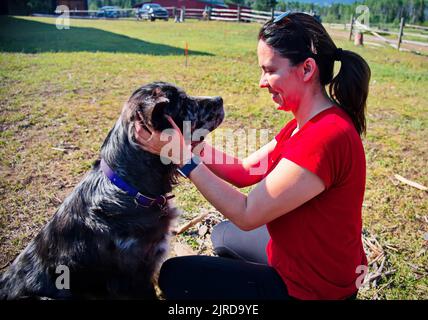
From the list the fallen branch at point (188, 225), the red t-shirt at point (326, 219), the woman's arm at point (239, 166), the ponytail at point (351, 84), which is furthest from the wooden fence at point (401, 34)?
the red t-shirt at point (326, 219)

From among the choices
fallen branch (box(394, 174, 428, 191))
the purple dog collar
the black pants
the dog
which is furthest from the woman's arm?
fallen branch (box(394, 174, 428, 191))

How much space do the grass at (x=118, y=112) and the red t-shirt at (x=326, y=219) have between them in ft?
4.47

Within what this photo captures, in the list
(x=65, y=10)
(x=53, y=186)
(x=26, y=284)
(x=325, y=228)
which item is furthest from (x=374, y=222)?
(x=65, y=10)

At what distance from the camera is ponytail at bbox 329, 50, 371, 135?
8.55 ft

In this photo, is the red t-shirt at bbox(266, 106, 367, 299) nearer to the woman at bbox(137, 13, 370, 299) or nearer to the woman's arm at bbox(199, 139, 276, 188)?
the woman at bbox(137, 13, 370, 299)

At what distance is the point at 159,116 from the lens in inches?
106

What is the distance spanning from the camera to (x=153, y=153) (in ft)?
9.30

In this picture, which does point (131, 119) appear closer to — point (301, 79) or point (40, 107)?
point (301, 79)

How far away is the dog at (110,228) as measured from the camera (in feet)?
9.01

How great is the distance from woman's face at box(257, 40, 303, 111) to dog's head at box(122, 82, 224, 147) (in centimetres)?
72

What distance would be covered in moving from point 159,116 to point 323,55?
50.1 inches

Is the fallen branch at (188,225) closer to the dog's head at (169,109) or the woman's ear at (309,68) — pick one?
the dog's head at (169,109)

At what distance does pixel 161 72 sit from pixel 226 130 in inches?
237

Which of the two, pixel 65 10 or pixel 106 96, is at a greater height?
pixel 65 10
